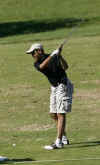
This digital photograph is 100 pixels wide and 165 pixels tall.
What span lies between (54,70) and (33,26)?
26422 mm

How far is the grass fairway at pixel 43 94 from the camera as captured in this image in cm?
1090

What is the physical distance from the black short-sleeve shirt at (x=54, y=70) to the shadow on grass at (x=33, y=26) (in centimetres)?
2312

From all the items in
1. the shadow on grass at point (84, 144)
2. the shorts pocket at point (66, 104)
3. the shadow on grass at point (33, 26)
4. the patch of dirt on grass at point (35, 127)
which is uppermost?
the shadow on grass at point (33, 26)

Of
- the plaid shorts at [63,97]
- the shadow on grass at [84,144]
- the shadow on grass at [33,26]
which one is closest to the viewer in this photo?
the plaid shorts at [63,97]

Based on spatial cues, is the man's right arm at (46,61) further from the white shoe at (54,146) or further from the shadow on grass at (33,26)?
the shadow on grass at (33,26)

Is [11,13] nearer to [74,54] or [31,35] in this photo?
[31,35]

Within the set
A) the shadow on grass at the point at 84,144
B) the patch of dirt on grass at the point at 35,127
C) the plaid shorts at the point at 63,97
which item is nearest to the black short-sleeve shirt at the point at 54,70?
the plaid shorts at the point at 63,97

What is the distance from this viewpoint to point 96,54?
24.3 meters

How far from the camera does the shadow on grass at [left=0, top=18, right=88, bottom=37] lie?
116 feet

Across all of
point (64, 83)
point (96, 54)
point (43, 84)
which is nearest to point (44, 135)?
point (64, 83)

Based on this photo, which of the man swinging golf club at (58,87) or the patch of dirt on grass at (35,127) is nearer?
the man swinging golf club at (58,87)

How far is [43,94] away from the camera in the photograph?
59.8 feet

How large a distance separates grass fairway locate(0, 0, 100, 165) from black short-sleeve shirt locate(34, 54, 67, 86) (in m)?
1.16

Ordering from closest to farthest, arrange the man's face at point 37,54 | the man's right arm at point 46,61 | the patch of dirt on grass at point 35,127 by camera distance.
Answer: the man's right arm at point 46,61, the man's face at point 37,54, the patch of dirt on grass at point 35,127
